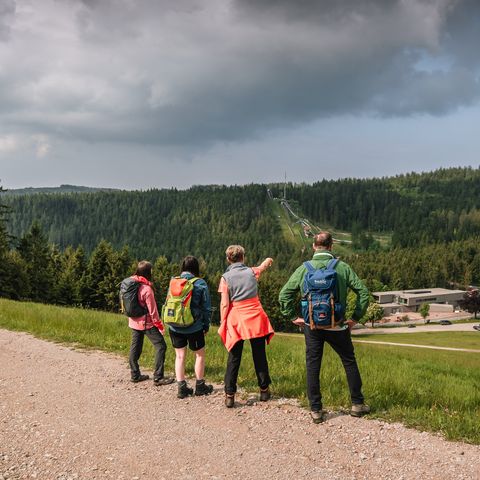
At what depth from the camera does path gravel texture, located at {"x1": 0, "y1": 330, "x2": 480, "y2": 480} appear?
5527mm

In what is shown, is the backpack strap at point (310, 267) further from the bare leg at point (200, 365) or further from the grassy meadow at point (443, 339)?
the grassy meadow at point (443, 339)

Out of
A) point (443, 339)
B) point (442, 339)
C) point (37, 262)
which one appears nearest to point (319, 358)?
point (37, 262)

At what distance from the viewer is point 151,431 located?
6.75 metres

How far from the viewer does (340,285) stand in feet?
22.9

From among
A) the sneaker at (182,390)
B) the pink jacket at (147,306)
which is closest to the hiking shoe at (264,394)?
the sneaker at (182,390)

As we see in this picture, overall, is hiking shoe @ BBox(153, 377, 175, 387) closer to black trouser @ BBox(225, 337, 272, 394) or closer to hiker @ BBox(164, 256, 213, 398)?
hiker @ BBox(164, 256, 213, 398)

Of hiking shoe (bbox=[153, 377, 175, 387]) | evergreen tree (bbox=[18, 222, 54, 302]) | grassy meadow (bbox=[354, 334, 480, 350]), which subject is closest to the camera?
hiking shoe (bbox=[153, 377, 175, 387])

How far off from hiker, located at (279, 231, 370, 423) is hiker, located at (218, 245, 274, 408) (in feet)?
2.44

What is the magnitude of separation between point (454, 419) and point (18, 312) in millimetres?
15488

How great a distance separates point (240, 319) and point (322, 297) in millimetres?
1615

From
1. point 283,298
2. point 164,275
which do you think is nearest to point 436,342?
point 164,275

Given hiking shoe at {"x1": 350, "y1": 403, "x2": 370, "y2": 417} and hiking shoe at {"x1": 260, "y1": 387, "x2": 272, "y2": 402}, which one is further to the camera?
hiking shoe at {"x1": 260, "y1": 387, "x2": 272, "y2": 402}

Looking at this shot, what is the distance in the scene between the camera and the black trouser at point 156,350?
9140mm

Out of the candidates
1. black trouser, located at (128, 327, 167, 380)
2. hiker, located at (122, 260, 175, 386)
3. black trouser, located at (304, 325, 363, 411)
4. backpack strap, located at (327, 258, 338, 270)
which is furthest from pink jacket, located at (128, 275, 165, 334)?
backpack strap, located at (327, 258, 338, 270)
